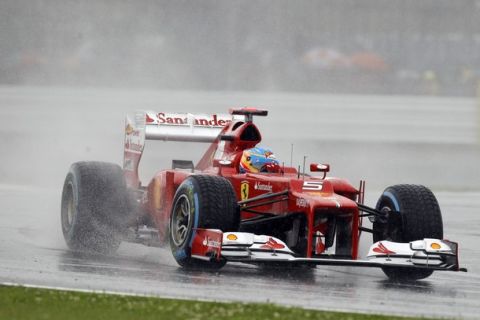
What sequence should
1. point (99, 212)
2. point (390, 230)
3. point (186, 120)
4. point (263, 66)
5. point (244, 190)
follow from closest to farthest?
point (390, 230)
point (244, 190)
point (99, 212)
point (186, 120)
point (263, 66)

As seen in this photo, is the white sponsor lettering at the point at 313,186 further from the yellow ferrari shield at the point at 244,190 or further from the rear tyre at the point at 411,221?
the rear tyre at the point at 411,221

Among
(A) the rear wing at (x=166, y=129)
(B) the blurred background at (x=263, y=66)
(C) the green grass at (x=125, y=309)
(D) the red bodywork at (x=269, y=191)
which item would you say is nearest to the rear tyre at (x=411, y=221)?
(D) the red bodywork at (x=269, y=191)

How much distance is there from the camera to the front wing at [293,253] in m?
12.3

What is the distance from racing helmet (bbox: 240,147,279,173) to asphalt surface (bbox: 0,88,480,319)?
1217 millimetres

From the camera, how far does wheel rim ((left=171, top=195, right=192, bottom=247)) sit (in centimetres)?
1316

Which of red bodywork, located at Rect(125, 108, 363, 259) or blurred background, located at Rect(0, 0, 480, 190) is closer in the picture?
red bodywork, located at Rect(125, 108, 363, 259)

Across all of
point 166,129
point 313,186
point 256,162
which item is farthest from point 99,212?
point 313,186

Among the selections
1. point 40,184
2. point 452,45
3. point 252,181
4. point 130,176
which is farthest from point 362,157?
point 452,45

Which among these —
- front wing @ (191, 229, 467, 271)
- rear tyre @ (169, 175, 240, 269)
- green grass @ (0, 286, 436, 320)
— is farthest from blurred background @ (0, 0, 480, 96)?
green grass @ (0, 286, 436, 320)

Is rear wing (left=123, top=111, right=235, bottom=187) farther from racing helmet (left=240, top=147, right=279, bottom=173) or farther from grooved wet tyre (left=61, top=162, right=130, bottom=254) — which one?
racing helmet (left=240, top=147, right=279, bottom=173)

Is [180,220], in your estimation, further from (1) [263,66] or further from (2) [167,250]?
(1) [263,66]

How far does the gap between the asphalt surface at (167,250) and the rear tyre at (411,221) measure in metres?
0.23

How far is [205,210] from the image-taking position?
41.5 ft

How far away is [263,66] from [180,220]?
34053 mm
